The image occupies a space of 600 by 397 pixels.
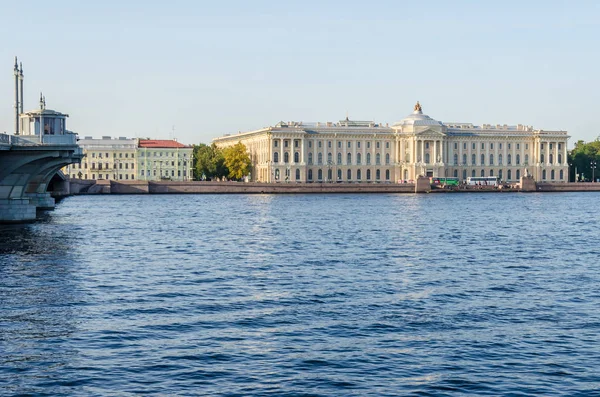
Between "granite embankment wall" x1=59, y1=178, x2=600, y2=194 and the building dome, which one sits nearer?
"granite embankment wall" x1=59, y1=178, x2=600, y2=194

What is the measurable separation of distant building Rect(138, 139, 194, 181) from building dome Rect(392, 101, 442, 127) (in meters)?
36.3

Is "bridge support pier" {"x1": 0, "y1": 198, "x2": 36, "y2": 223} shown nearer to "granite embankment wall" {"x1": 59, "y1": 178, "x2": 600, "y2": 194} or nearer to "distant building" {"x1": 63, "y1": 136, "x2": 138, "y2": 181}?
"granite embankment wall" {"x1": 59, "y1": 178, "x2": 600, "y2": 194}

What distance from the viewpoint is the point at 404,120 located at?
156125mm

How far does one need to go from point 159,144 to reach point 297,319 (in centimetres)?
14938

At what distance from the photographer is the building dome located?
497ft

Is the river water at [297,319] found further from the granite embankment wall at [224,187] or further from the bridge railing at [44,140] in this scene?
the granite embankment wall at [224,187]

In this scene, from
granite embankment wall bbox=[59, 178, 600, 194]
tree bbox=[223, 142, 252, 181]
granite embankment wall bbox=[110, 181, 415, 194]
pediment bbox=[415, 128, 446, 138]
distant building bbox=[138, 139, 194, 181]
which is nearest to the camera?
granite embankment wall bbox=[59, 178, 600, 194]

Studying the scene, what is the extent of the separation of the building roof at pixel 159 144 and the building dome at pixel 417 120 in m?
38.8

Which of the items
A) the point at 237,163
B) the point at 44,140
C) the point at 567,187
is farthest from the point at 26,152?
the point at 567,187

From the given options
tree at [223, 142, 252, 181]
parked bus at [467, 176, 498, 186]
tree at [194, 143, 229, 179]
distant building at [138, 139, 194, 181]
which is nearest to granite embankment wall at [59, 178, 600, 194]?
parked bus at [467, 176, 498, 186]

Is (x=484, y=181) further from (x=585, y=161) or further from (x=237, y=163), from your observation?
(x=237, y=163)

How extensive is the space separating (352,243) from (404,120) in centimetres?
11669

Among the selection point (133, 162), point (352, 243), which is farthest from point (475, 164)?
point (352, 243)

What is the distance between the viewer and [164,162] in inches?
6442
